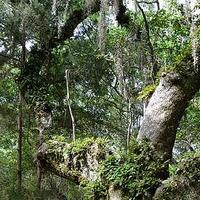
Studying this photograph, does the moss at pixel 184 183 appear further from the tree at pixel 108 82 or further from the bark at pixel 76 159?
the bark at pixel 76 159

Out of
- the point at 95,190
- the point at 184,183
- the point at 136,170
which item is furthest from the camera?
the point at 95,190

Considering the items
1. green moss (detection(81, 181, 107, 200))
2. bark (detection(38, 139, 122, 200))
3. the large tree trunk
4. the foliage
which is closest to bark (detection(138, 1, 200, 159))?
the large tree trunk

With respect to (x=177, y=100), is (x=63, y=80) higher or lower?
higher

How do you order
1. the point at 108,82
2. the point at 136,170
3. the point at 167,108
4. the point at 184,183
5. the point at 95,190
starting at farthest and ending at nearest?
1. the point at 108,82
2. the point at 167,108
3. the point at 95,190
4. the point at 136,170
5. the point at 184,183

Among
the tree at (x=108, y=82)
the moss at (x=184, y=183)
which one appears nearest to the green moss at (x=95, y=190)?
the tree at (x=108, y=82)

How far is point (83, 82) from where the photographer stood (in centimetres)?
862

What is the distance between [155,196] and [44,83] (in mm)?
4155

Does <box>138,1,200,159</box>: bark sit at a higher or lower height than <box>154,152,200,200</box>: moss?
higher

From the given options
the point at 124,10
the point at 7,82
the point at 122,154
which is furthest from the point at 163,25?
the point at 122,154

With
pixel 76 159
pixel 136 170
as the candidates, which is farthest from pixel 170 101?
pixel 76 159

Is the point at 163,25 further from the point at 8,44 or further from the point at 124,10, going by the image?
the point at 8,44

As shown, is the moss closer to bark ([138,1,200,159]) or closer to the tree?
the tree

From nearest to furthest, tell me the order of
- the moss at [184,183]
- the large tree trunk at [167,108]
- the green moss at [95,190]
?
the moss at [184,183], the green moss at [95,190], the large tree trunk at [167,108]

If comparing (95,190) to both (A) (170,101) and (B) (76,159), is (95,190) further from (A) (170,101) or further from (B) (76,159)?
(A) (170,101)
